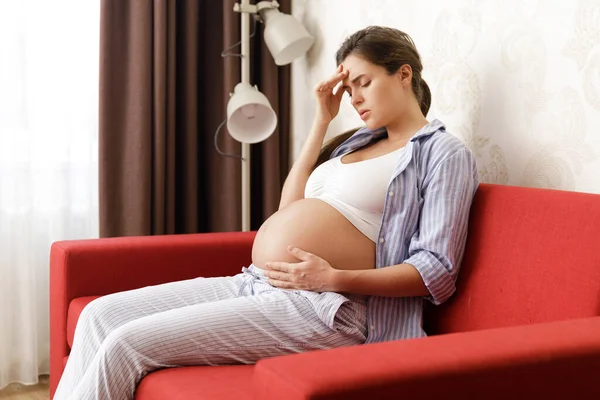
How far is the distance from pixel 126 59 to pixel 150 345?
1629 mm

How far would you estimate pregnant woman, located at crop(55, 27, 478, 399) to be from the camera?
151 cm

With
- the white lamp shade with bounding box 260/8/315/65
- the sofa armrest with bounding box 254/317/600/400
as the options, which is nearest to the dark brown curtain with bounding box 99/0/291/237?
the white lamp shade with bounding box 260/8/315/65

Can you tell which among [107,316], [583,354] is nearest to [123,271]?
[107,316]

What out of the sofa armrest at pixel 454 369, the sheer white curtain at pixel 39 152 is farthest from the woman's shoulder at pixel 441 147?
the sheer white curtain at pixel 39 152

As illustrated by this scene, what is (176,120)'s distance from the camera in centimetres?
297

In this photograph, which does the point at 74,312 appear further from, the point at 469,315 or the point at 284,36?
the point at 284,36

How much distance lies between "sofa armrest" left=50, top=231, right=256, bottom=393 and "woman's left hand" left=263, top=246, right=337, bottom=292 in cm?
57

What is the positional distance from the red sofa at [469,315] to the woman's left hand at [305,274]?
23 centimetres

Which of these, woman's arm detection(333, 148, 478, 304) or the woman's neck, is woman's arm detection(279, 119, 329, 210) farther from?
woman's arm detection(333, 148, 478, 304)

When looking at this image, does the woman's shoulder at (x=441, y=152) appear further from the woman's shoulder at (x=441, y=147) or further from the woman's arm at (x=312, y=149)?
the woman's arm at (x=312, y=149)

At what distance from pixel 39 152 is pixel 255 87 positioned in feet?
2.73

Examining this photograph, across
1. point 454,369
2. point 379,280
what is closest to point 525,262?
point 379,280

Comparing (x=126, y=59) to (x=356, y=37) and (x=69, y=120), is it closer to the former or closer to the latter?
(x=69, y=120)

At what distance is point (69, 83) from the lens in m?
2.78
